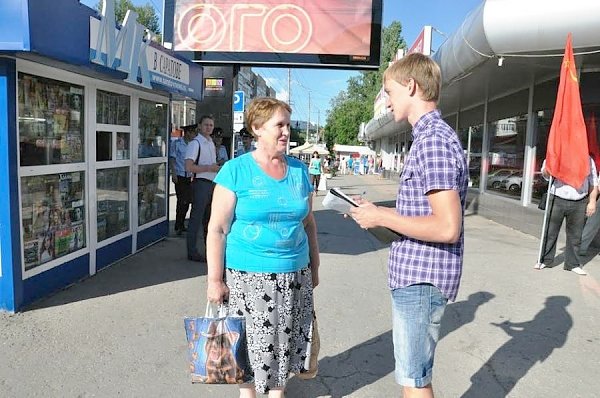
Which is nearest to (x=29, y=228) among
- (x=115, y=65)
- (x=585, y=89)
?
(x=115, y=65)

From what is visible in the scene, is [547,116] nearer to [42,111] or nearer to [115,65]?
[115,65]

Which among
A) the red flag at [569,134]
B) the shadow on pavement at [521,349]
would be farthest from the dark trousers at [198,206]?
A: the red flag at [569,134]

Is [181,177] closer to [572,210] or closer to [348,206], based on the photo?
[572,210]

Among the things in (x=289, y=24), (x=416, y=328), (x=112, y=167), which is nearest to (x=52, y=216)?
(x=112, y=167)

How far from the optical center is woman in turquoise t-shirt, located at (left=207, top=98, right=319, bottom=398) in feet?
7.76

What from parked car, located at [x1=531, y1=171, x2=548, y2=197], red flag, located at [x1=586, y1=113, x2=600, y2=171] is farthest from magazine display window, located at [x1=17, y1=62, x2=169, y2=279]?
parked car, located at [x1=531, y1=171, x2=548, y2=197]

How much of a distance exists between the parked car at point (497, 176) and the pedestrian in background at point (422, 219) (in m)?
10.2

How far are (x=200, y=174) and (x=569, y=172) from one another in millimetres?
4450

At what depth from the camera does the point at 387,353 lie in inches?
147

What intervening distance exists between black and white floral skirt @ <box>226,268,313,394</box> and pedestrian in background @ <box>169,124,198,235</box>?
5827mm

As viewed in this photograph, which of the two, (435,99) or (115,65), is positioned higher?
(115,65)

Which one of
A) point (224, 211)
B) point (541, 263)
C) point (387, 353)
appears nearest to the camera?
point (224, 211)

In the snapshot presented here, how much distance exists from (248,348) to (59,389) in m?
1.38

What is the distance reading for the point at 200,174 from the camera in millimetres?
6062
